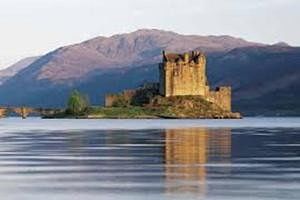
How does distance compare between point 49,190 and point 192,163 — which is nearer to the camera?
point 49,190

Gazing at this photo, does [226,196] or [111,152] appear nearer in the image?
[226,196]

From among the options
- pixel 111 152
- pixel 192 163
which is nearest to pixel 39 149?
pixel 111 152

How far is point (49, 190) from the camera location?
1518 inches

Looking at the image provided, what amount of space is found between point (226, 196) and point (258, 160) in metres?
20.1

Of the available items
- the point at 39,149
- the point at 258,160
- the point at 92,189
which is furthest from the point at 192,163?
the point at 39,149

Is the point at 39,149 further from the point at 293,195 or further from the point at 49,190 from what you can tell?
the point at 293,195

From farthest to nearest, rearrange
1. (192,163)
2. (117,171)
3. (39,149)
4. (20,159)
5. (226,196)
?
(39,149) < (20,159) < (192,163) < (117,171) < (226,196)

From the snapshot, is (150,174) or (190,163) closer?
(150,174)

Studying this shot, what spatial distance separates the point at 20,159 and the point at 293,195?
25.6 m

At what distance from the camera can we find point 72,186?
131 ft

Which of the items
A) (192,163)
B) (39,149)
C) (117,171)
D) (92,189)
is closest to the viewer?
(92,189)

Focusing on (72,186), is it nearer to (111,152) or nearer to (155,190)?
(155,190)

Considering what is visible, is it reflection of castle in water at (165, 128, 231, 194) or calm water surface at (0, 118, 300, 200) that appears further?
reflection of castle in water at (165, 128, 231, 194)

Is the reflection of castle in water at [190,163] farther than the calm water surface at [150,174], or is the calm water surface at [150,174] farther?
the reflection of castle in water at [190,163]
